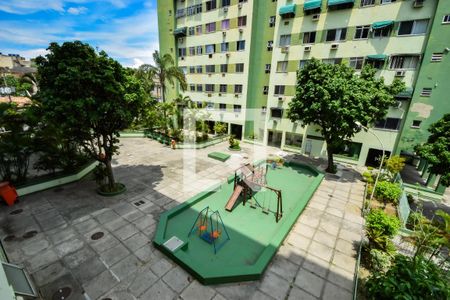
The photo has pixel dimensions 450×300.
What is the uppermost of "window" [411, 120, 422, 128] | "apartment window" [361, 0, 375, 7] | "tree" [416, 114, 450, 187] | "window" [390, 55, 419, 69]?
"apartment window" [361, 0, 375, 7]

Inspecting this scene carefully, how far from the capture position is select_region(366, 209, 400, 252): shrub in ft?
27.1

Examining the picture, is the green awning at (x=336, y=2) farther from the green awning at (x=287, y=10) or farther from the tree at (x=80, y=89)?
the tree at (x=80, y=89)

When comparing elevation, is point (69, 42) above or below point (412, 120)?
above

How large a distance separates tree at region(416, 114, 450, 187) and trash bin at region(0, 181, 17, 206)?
26439 mm

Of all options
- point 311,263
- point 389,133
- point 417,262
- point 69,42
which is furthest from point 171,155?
point 389,133

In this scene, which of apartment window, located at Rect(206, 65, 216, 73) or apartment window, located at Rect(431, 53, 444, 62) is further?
apartment window, located at Rect(206, 65, 216, 73)

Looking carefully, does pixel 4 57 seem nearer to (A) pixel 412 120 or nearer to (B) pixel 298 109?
(B) pixel 298 109

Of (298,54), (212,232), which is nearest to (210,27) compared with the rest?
(298,54)

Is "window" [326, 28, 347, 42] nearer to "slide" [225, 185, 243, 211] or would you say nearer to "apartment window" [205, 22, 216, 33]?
"apartment window" [205, 22, 216, 33]

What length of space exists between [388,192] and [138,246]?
15316 mm

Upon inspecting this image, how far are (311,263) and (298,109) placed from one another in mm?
12219

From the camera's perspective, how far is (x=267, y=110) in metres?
26.1

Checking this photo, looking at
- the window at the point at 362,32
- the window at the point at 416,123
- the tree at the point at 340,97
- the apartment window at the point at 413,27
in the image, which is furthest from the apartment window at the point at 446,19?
the window at the point at 416,123

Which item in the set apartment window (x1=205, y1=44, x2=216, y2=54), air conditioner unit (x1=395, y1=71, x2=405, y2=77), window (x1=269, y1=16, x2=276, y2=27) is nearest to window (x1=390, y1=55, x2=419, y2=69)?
air conditioner unit (x1=395, y1=71, x2=405, y2=77)
